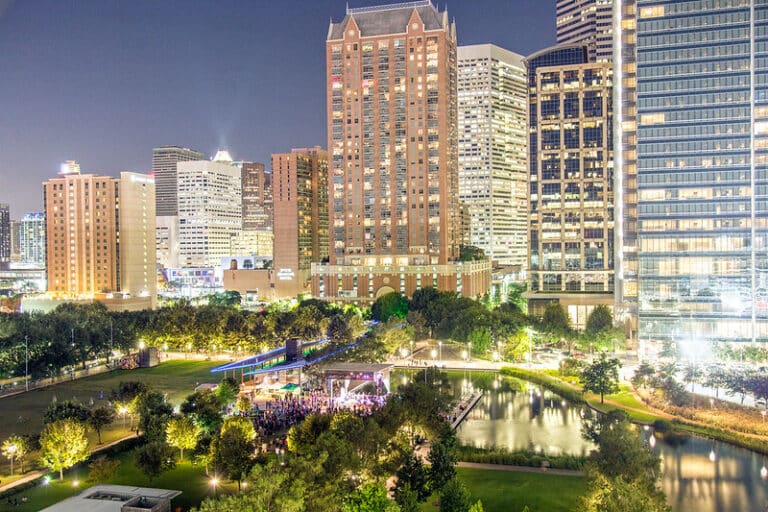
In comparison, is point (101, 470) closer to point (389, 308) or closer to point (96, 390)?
point (96, 390)

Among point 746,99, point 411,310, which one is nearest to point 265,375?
point 411,310

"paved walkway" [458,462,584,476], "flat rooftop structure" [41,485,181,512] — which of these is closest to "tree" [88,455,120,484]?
"flat rooftop structure" [41,485,181,512]

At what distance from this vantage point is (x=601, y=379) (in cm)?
6762

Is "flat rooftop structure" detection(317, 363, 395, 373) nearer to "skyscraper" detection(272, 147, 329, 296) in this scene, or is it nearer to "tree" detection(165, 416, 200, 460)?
"tree" detection(165, 416, 200, 460)

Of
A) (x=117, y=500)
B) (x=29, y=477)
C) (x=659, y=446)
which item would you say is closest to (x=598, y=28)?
(x=659, y=446)

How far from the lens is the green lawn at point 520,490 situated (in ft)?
135

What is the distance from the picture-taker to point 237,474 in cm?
4247

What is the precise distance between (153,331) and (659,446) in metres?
66.6

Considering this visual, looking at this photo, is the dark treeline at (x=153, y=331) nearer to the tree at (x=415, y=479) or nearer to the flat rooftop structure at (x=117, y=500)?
the flat rooftop structure at (x=117, y=500)

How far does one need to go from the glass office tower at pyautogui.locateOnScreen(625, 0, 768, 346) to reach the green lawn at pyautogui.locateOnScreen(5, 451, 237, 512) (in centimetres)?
6427

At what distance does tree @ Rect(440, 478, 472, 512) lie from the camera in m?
35.5

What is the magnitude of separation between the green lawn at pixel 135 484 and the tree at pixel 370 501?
38.8 ft

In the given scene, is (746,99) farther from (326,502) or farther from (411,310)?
(326,502)

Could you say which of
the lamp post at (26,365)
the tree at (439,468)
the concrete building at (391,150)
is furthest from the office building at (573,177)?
the tree at (439,468)
